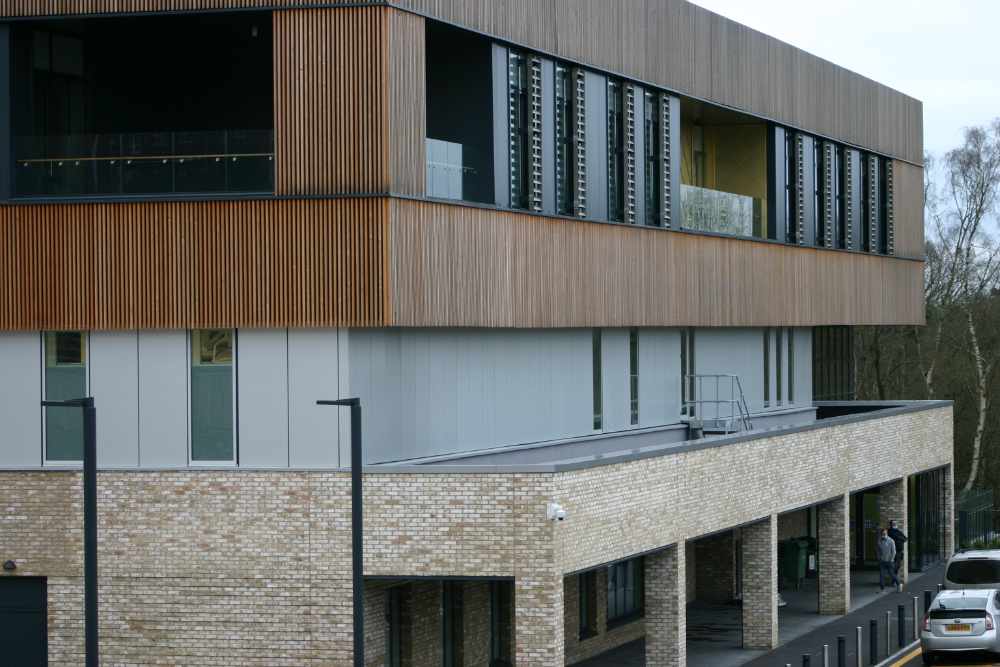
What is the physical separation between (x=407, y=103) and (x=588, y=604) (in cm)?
1242

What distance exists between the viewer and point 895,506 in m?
42.2

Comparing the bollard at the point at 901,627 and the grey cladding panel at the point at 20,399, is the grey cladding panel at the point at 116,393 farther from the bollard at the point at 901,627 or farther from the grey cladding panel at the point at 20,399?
the bollard at the point at 901,627

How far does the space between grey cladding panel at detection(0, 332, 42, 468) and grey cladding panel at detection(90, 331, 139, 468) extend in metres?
0.94

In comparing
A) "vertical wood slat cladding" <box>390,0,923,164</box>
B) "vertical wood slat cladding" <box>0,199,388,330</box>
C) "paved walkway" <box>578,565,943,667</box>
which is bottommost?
"paved walkway" <box>578,565,943,667</box>

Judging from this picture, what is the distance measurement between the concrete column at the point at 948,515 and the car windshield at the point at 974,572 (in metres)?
13.1

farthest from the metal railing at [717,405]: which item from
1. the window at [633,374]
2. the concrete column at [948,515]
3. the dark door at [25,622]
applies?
the dark door at [25,622]

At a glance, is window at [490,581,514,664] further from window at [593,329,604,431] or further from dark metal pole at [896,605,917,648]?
dark metal pole at [896,605,917,648]

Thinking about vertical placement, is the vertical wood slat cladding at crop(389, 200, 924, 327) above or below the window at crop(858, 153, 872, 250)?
below

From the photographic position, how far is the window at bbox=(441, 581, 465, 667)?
27672mm

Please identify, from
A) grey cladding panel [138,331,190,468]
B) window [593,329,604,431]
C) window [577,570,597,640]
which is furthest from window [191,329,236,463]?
window [577,570,597,640]

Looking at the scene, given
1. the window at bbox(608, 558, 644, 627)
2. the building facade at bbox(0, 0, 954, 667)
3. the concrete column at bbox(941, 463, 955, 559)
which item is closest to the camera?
the building facade at bbox(0, 0, 954, 667)

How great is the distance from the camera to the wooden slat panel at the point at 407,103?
2466cm

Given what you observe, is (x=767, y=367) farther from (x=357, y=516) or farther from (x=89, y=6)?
(x=357, y=516)

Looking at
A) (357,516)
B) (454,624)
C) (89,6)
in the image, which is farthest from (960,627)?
(89,6)
